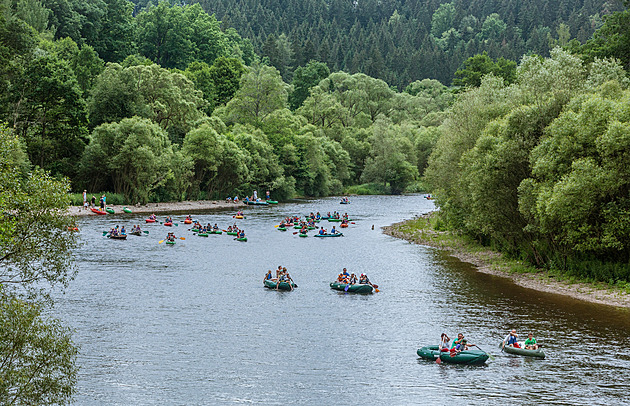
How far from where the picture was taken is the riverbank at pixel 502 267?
143ft

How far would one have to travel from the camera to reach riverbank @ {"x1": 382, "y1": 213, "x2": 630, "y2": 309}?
1710 inches

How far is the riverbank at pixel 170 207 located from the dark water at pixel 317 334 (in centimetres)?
3285

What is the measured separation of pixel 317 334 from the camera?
3722cm

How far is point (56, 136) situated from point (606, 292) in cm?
8321

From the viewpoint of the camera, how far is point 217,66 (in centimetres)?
17150

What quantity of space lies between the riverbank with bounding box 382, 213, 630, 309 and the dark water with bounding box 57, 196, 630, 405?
146 centimetres

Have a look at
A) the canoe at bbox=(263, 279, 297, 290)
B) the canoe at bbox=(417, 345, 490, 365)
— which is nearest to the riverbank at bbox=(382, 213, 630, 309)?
the canoe at bbox=(417, 345, 490, 365)

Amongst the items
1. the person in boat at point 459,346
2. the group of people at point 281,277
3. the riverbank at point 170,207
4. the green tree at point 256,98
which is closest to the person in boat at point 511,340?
the person in boat at point 459,346

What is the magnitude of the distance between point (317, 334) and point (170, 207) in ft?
237

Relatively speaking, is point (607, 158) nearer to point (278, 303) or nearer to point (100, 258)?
point (278, 303)

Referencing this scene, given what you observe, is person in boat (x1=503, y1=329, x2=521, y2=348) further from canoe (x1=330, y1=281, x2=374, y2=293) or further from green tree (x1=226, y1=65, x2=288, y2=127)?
green tree (x1=226, y1=65, x2=288, y2=127)

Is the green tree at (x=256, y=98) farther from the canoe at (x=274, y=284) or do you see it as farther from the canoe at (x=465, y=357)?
the canoe at (x=465, y=357)

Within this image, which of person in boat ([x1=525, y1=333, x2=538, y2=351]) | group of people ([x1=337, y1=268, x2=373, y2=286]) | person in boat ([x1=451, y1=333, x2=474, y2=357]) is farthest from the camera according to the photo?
group of people ([x1=337, y1=268, x2=373, y2=286])

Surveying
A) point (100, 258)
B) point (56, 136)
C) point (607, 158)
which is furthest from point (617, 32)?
point (56, 136)
